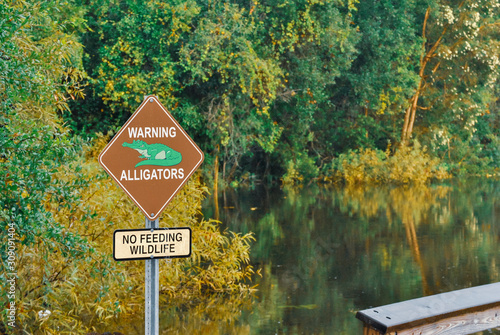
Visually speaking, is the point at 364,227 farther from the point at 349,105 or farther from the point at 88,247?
the point at 349,105

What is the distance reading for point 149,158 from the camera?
4406 millimetres

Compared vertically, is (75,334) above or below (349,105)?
below

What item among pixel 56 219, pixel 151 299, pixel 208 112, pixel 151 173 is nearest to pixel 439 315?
pixel 151 299

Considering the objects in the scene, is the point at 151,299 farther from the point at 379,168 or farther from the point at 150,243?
the point at 379,168

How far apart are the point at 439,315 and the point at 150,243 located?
1834mm

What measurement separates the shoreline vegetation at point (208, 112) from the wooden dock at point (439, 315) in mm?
3543

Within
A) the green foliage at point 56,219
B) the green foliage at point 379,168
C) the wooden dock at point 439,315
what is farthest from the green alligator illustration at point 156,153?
the green foliage at point 379,168

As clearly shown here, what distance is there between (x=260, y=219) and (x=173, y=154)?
47.9 ft

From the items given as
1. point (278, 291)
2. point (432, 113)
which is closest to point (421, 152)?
point (432, 113)

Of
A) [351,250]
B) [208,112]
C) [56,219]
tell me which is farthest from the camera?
[208,112]

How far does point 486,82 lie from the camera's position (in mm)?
33312

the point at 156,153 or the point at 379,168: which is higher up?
the point at 156,153

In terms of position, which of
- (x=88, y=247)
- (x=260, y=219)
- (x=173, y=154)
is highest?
(x=173, y=154)

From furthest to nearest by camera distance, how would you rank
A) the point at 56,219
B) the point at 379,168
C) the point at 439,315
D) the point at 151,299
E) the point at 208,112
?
the point at 379,168, the point at 208,112, the point at 56,219, the point at 151,299, the point at 439,315
